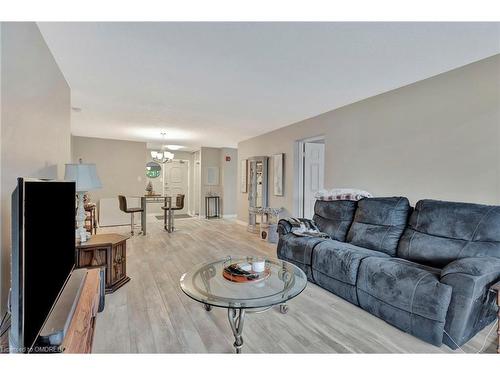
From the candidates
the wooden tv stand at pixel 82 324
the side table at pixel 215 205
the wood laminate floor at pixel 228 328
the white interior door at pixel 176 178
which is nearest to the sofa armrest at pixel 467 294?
the wood laminate floor at pixel 228 328

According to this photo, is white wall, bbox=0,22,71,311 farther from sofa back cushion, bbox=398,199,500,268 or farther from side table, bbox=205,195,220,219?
side table, bbox=205,195,220,219

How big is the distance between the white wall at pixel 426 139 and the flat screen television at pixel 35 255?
3374 millimetres

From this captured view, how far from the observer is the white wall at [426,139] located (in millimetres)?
2402

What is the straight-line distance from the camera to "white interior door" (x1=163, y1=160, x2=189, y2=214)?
909cm

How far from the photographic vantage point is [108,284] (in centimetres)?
265

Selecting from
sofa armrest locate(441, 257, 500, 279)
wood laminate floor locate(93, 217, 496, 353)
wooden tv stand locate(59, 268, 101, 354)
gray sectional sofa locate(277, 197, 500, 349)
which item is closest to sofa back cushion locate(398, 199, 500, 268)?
gray sectional sofa locate(277, 197, 500, 349)

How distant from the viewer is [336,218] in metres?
3.37

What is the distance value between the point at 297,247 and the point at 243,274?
1.27 m

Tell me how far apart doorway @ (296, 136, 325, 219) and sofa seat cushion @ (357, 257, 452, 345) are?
109 inches

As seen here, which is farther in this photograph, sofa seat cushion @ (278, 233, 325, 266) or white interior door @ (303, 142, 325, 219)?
white interior door @ (303, 142, 325, 219)
